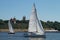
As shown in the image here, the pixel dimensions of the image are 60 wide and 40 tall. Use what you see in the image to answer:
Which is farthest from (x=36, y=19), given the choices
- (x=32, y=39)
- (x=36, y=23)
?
(x=32, y=39)

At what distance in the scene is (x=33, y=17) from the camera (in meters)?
104

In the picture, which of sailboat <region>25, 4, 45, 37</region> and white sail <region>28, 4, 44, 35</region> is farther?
white sail <region>28, 4, 44, 35</region>

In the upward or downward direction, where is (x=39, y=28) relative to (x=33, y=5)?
downward

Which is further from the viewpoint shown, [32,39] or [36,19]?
[36,19]

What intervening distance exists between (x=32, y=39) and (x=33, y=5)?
14.8 meters

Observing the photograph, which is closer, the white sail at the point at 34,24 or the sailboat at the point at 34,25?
the sailboat at the point at 34,25

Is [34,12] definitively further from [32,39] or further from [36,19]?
[32,39]

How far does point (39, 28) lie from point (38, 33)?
192 cm

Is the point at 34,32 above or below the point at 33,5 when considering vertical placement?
below

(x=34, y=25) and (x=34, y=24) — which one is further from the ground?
(x=34, y=24)

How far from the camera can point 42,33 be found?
101 metres

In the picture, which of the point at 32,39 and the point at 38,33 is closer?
the point at 32,39

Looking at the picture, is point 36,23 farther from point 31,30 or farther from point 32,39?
point 32,39

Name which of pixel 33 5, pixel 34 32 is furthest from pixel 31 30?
pixel 33 5
